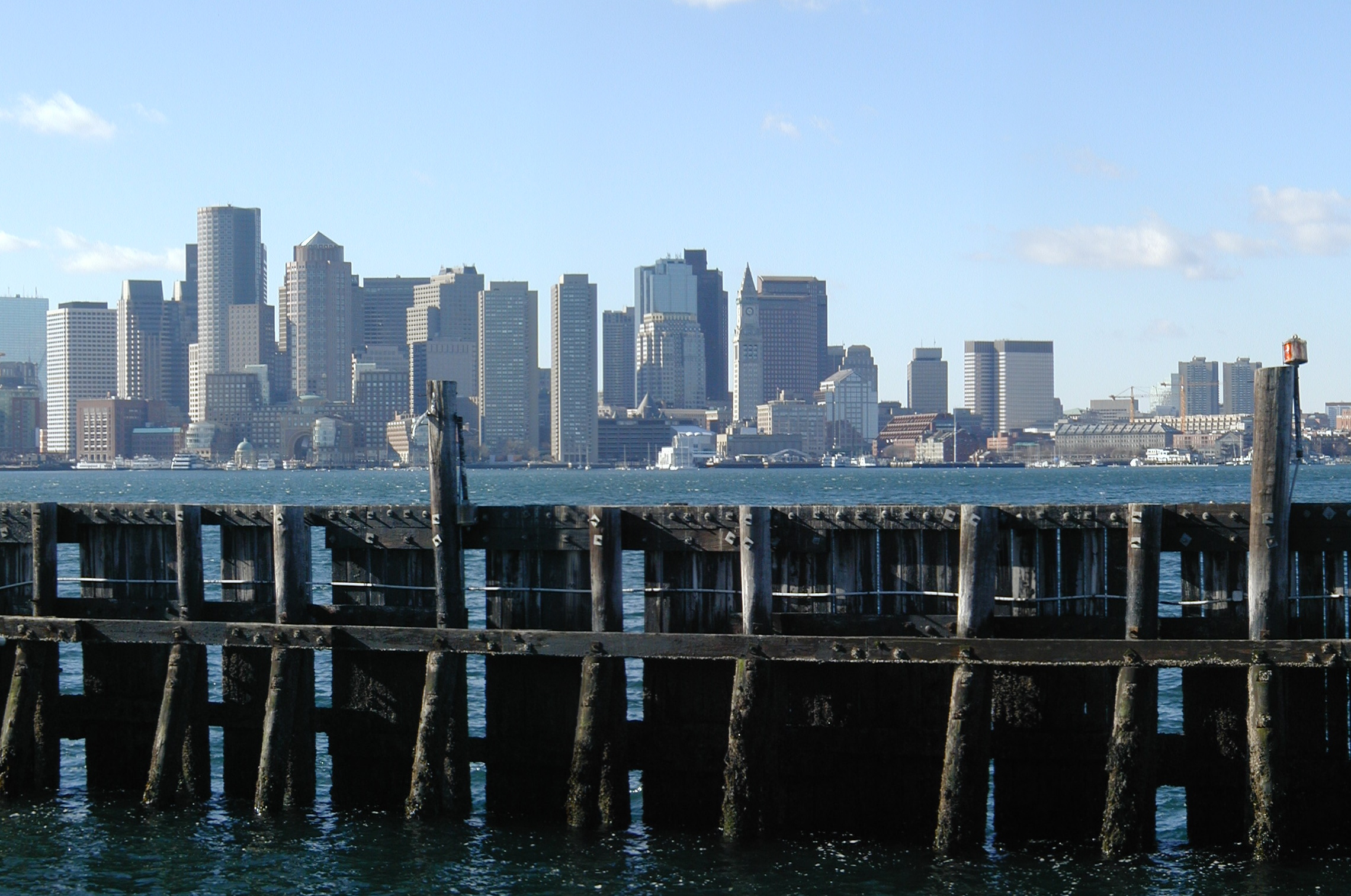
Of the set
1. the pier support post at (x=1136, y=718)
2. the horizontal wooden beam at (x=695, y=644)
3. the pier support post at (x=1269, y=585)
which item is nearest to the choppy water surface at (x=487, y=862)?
the pier support post at (x=1136, y=718)

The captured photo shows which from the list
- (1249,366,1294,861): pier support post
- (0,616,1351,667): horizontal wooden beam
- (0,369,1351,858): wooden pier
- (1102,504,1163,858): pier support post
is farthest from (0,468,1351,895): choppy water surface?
(0,616,1351,667): horizontal wooden beam

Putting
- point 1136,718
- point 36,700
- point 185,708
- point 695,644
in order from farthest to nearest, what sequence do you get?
1. point 36,700
2. point 185,708
3. point 695,644
4. point 1136,718

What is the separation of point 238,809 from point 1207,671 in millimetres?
10235

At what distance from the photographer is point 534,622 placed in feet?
59.5

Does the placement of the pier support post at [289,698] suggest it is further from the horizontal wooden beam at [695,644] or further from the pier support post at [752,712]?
the pier support post at [752,712]

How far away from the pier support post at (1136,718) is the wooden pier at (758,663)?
28 mm

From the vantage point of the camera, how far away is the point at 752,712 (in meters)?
16.6

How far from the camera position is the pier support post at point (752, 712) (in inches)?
655

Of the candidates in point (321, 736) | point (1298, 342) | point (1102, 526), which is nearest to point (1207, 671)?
point (1102, 526)

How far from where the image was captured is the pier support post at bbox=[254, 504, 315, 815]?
18203 millimetres

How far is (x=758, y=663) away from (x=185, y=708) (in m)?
6.20

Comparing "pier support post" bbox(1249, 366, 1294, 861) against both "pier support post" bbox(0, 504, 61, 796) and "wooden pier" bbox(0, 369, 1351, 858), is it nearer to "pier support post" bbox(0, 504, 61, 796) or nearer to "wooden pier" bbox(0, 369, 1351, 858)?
→ "wooden pier" bbox(0, 369, 1351, 858)

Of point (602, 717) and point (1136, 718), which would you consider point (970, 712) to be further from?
point (602, 717)

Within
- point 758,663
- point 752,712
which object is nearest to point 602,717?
point 752,712
